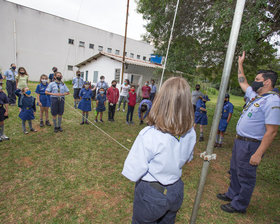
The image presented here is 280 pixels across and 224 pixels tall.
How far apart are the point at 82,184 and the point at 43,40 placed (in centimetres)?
2593

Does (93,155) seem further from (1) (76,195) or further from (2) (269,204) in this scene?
(2) (269,204)

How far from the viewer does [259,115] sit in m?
2.44

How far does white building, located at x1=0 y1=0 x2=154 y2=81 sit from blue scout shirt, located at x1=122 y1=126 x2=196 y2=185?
85.4 feet

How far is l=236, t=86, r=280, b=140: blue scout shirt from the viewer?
225 cm

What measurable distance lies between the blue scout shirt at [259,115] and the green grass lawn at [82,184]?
5.08 ft

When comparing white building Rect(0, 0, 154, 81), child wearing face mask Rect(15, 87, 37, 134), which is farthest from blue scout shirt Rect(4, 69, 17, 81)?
white building Rect(0, 0, 154, 81)

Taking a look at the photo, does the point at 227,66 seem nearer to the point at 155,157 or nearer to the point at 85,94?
the point at 155,157

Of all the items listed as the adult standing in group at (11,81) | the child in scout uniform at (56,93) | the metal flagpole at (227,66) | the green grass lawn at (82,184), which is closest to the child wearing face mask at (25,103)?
the child in scout uniform at (56,93)

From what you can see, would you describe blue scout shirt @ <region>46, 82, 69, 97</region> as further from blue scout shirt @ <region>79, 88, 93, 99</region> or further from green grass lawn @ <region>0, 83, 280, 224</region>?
green grass lawn @ <region>0, 83, 280, 224</region>

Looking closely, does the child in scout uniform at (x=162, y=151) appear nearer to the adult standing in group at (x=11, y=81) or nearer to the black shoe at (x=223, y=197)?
the black shoe at (x=223, y=197)

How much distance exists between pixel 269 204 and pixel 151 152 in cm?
353

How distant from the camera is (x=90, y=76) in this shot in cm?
1883

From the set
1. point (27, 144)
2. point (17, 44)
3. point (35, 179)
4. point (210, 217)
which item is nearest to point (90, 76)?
point (17, 44)

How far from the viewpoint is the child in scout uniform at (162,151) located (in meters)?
1.28
